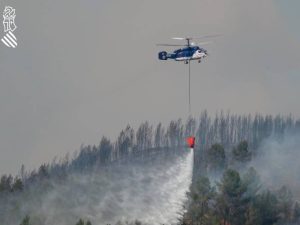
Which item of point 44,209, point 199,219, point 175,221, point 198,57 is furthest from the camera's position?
point 44,209

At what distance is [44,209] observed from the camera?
195 m

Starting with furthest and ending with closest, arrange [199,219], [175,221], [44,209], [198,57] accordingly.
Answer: [44,209] → [175,221] → [199,219] → [198,57]

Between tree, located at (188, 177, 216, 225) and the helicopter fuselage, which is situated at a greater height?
the helicopter fuselage

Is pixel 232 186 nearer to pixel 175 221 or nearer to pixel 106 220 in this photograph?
pixel 175 221

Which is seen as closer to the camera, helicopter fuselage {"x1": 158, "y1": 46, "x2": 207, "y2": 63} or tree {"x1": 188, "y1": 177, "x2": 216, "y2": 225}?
helicopter fuselage {"x1": 158, "y1": 46, "x2": 207, "y2": 63}

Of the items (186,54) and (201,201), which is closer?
(186,54)

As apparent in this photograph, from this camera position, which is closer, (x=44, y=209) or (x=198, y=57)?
(x=198, y=57)

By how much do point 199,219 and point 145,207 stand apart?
4974cm

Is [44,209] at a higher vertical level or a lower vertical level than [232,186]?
→ lower

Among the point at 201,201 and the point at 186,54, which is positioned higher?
the point at 186,54

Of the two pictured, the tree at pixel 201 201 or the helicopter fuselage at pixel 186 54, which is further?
the tree at pixel 201 201

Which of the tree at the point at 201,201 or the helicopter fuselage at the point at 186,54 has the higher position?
the helicopter fuselage at the point at 186,54

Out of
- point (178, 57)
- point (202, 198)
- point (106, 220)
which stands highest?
point (178, 57)

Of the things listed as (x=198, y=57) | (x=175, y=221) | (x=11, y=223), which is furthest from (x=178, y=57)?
(x=11, y=223)
